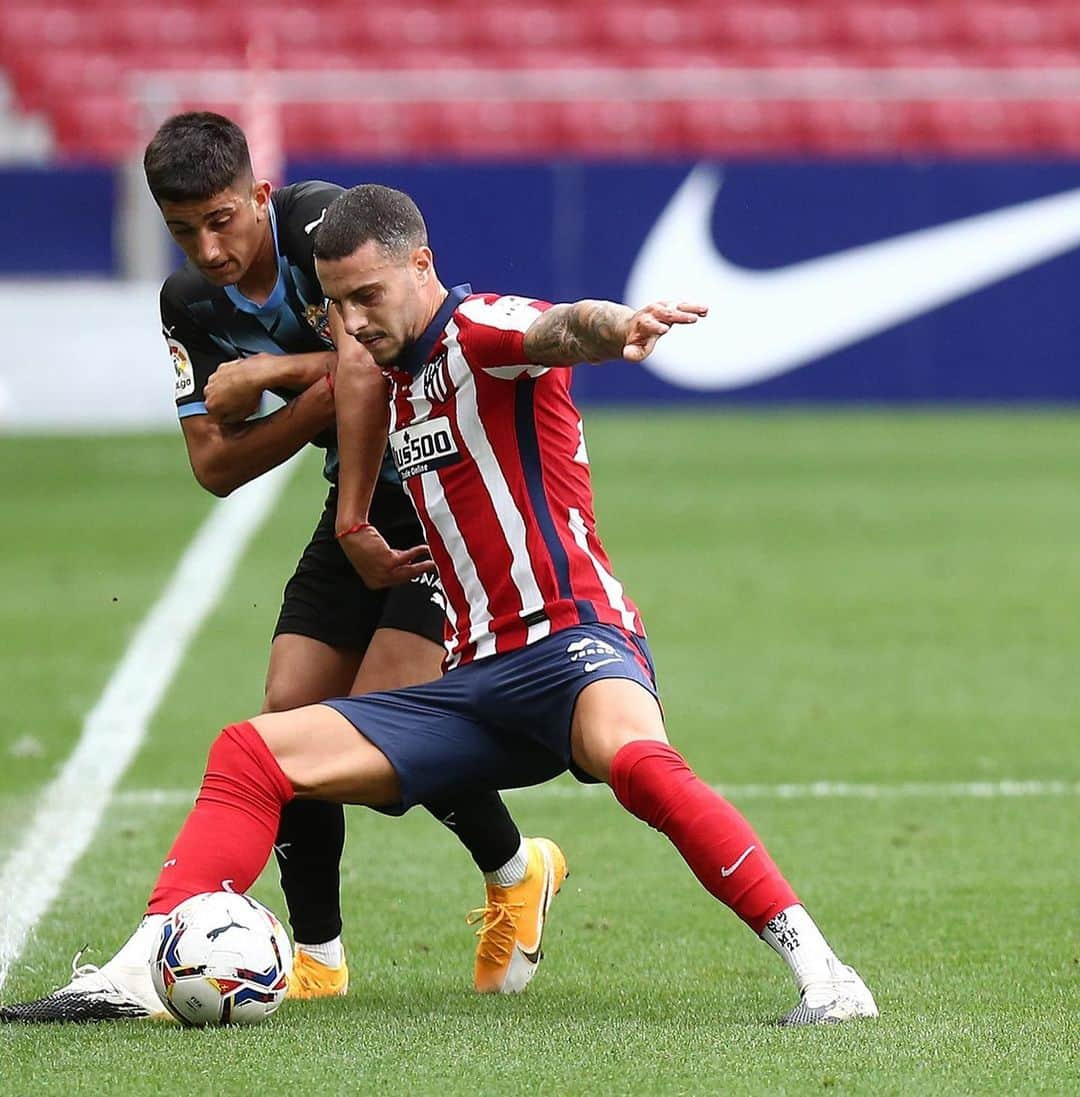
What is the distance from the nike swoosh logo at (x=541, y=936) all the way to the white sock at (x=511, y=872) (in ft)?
0.21

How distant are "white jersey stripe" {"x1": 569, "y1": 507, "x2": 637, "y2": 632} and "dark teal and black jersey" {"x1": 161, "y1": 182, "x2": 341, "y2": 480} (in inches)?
29.8

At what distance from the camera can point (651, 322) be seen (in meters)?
3.89

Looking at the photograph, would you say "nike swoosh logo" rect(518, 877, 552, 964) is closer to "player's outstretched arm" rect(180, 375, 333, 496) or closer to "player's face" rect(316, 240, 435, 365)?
"player's outstretched arm" rect(180, 375, 333, 496)

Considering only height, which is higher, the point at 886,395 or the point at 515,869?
the point at 515,869

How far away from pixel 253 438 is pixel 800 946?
1.61 metres

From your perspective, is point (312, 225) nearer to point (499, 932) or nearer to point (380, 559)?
point (380, 559)

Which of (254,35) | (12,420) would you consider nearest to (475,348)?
(12,420)

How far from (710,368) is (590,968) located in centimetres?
1377

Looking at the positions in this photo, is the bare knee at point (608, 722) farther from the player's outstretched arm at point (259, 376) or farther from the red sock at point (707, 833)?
the player's outstretched arm at point (259, 376)

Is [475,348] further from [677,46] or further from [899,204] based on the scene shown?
[677,46]

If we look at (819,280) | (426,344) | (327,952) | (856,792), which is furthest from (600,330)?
(819,280)

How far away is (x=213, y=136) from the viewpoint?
4594mm

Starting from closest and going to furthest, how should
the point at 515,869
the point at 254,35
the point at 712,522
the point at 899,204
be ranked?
1. the point at 515,869
2. the point at 712,522
3. the point at 899,204
4. the point at 254,35

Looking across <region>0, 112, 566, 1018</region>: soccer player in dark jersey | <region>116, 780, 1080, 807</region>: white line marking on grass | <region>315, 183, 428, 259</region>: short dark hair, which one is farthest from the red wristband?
<region>116, 780, 1080, 807</region>: white line marking on grass
